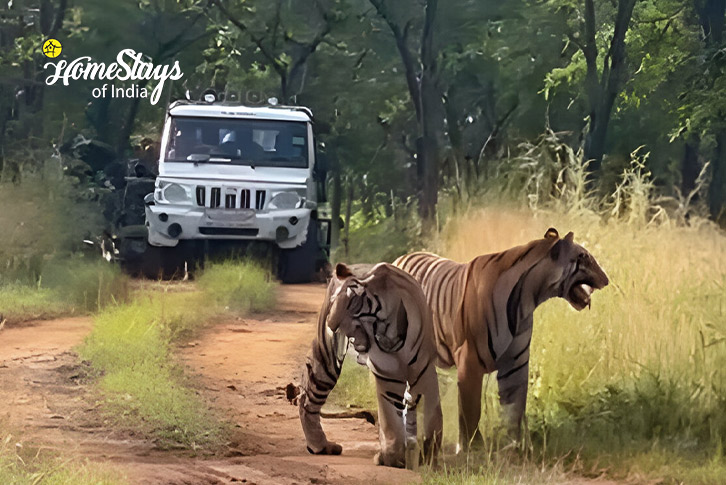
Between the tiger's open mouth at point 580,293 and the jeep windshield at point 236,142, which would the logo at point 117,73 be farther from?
the tiger's open mouth at point 580,293

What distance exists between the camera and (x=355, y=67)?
32281 millimetres

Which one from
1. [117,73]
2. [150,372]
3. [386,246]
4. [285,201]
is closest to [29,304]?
[285,201]

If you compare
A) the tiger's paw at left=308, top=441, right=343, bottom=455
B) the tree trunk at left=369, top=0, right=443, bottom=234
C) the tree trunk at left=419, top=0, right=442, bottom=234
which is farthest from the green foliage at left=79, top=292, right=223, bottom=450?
the tree trunk at left=369, top=0, right=443, bottom=234

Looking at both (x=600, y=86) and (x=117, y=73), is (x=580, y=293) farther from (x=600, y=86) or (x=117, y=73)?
(x=117, y=73)

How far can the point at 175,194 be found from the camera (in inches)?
633

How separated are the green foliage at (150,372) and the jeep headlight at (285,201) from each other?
9.84 feet

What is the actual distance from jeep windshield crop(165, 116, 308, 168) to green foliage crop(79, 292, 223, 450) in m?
3.59

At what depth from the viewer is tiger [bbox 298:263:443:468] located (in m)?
5.98

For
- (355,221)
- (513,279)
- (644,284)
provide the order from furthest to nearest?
(355,221)
(644,284)
(513,279)

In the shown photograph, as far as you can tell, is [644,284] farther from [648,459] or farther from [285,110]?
[285,110]

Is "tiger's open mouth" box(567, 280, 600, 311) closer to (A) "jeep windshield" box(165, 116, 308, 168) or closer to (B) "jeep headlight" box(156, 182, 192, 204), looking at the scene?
(B) "jeep headlight" box(156, 182, 192, 204)

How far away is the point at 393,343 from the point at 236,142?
10.8m

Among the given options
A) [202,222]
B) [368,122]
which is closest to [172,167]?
[202,222]

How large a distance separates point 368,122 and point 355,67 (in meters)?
2.87
